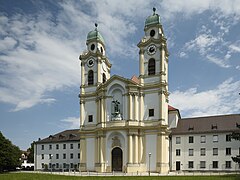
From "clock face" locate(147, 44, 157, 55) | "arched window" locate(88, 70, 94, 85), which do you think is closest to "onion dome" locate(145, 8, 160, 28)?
"clock face" locate(147, 44, 157, 55)

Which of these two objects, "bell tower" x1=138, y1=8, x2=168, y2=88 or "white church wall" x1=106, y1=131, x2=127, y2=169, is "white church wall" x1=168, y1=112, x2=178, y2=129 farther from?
"white church wall" x1=106, y1=131, x2=127, y2=169

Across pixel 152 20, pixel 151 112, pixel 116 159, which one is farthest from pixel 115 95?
pixel 152 20

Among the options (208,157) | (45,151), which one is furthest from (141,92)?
(45,151)

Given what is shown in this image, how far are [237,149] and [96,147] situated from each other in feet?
79.6

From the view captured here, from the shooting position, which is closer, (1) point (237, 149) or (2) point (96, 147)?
(1) point (237, 149)

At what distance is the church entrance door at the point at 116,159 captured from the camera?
49.3m

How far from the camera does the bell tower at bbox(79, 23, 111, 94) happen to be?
56000 mm

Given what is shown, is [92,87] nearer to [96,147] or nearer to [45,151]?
[96,147]

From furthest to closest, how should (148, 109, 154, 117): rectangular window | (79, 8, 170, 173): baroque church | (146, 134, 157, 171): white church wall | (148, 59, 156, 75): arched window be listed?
(148, 59, 156, 75): arched window
(148, 109, 154, 117): rectangular window
(79, 8, 170, 173): baroque church
(146, 134, 157, 171): white church wall

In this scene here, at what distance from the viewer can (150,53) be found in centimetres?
5122

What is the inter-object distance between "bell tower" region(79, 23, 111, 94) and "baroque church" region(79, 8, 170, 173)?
1.40 meters

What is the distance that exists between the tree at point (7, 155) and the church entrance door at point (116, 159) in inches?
906

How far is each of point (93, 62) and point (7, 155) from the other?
1011 inches

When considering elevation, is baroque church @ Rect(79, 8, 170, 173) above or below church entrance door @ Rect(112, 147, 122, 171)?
above
